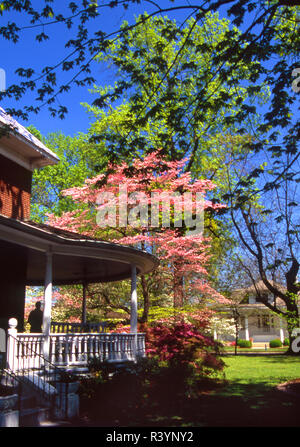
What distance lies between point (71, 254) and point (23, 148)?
5.28 metres

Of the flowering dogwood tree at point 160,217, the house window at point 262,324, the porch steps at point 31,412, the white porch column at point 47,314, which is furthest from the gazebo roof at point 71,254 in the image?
the house window at point 262,324

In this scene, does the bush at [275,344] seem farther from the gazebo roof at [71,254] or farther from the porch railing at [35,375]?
the porch railing at [35,375]

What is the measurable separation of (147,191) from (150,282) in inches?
198

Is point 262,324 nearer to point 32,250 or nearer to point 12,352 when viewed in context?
point 32,250

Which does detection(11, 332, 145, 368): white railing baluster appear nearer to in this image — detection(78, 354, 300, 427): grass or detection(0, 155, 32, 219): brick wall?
detection(78, 354, 300, 427): grass

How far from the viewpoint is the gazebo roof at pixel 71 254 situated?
34.7 ft

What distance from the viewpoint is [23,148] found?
50.1 feet

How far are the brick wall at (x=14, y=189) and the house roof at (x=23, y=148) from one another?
0.29 metres

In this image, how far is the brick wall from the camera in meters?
14.4

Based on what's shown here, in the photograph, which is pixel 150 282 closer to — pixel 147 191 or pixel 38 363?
pixel 147 191

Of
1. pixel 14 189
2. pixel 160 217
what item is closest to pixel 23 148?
pixel 14 189
